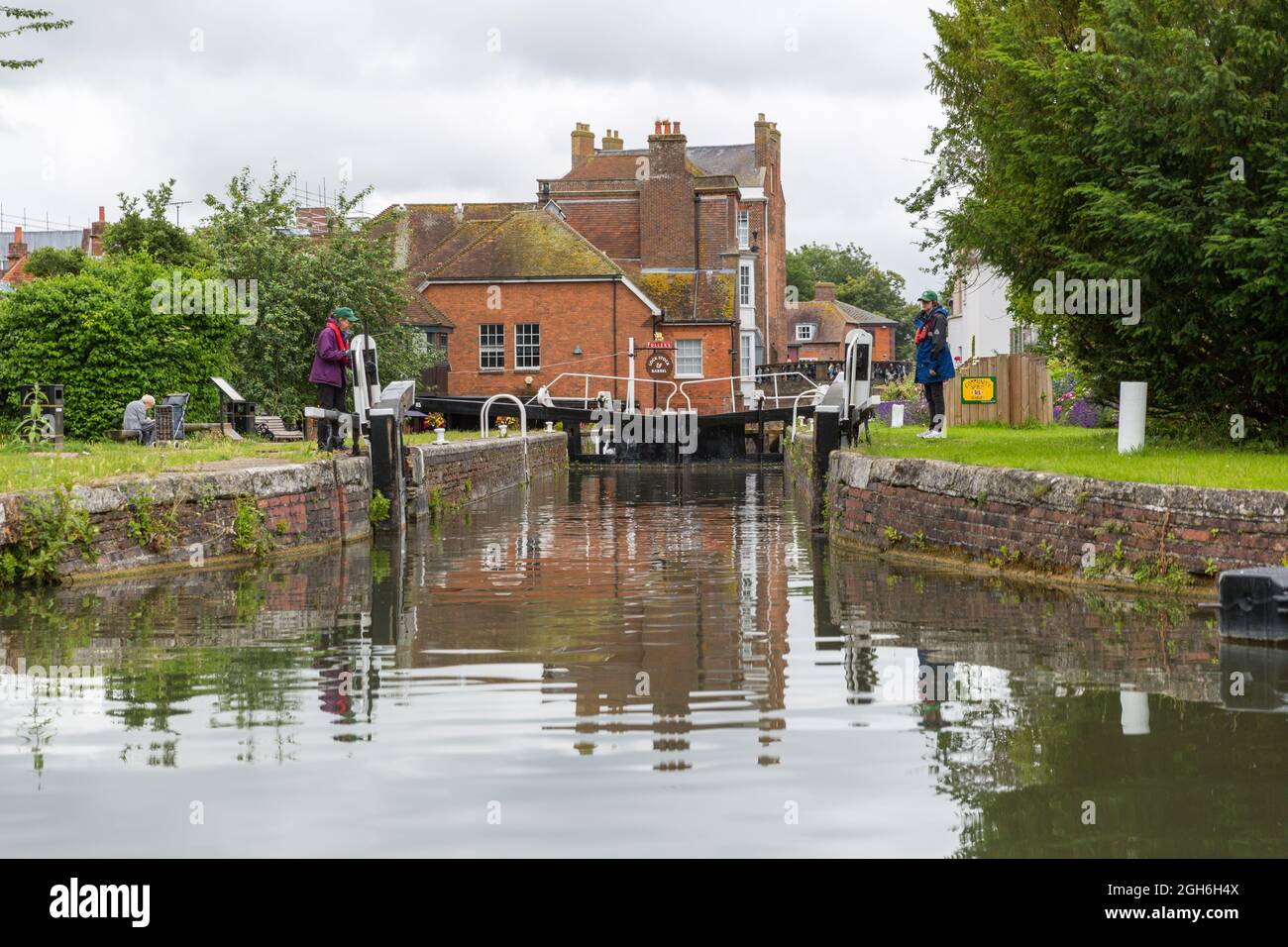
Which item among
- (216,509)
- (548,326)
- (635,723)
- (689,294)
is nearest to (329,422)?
(216,509)

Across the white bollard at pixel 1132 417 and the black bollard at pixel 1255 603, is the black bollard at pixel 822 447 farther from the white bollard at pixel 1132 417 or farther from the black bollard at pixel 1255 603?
the black bollard at pixel 1255 603

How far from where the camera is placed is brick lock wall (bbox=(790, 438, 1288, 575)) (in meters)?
10.1

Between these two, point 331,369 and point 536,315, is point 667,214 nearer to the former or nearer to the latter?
point 536,315

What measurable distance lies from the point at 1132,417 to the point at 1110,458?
2.64 feet

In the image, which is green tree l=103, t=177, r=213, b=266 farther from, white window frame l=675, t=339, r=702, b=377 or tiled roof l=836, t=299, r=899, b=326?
tiled roof l=836, t=299, r=899, b=326

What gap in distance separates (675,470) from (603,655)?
27.6 m

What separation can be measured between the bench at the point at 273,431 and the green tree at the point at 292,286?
4845 mm

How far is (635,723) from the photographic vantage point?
6672mm

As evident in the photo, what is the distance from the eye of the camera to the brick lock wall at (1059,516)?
10086 mm

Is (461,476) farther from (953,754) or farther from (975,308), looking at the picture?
(975,308)

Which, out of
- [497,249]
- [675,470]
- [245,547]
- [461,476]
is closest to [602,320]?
[497,249]

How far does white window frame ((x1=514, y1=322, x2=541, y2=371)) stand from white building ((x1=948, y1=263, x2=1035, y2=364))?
12.6 meters

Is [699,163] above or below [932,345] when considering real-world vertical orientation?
above

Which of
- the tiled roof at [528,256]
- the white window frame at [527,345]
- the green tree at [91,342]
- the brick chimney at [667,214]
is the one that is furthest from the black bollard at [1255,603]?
the brick chimney at [667,214]
